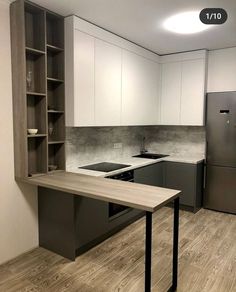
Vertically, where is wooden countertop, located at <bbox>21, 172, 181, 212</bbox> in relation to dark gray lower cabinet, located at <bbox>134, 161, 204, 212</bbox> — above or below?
above

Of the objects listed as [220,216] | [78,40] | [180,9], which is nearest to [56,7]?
[78,40]

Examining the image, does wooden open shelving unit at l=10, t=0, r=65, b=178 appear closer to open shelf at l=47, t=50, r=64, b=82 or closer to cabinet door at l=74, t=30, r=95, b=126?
open shelf at l=47, t=50, r=64, b=82

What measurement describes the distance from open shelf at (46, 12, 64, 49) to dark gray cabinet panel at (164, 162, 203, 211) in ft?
8.04

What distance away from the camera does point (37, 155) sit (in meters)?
2.69

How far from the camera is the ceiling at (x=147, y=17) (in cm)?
226

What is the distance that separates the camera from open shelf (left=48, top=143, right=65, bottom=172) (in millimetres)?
2844

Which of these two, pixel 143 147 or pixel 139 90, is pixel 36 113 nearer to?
pixel 139 90

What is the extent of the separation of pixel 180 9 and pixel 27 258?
297 centimetres

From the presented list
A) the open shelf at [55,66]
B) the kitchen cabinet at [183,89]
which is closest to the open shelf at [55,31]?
the open shelf at [55,66]

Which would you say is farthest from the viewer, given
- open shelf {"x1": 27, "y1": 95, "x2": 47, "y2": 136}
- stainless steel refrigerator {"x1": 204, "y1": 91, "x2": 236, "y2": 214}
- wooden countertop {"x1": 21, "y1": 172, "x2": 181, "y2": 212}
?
stainless steel refrigerator {"x1": 204, "y1": 91, "x2": 236, "y2": 214}

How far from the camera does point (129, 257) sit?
8.55 feet

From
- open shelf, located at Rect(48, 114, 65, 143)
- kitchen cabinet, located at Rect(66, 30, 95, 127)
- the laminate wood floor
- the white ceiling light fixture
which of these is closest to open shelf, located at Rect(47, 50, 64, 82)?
kitchen cabinet, located at Rect(66, 30, 95, 127)

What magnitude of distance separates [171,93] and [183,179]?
1453 millimetres

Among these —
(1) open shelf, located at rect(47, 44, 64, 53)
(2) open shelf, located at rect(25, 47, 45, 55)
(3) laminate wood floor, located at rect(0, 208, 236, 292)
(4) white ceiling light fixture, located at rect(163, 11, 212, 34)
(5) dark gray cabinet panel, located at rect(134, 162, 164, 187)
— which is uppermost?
(4) white ceiling light fixture, located at rect(163, 11, 212, 34)
